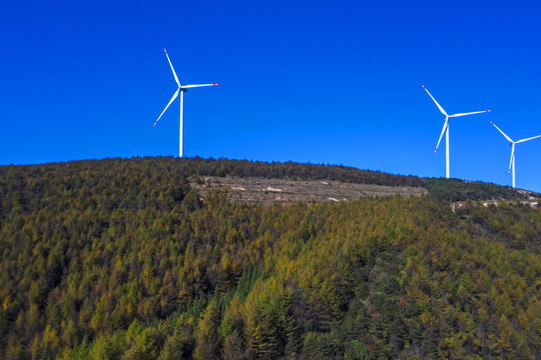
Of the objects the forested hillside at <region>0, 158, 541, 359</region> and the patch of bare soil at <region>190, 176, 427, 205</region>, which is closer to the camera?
the forested hillside at <region>0, 158, 541, 359</region>

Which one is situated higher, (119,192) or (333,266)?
(119,192)

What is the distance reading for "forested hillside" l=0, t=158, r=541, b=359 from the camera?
55562 mm

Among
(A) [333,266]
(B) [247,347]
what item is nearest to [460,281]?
(A) [333,266]

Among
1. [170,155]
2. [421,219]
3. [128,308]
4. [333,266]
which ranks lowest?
[128,308]

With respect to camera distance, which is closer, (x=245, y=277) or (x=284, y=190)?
(x=245, y=277)

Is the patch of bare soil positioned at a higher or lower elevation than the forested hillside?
higher

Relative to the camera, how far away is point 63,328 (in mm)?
60344

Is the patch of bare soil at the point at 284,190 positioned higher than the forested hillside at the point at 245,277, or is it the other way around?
the patch of bare soil at the point at 284,190

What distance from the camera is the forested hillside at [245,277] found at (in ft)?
182

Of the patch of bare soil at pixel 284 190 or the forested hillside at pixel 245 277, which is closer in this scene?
the forested hillside at pixel 245 277

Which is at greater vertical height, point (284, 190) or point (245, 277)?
point (284, 190)

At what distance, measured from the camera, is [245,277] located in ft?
241

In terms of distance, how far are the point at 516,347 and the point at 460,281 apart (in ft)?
39.5

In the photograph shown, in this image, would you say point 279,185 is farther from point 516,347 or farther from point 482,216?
point 516,347
